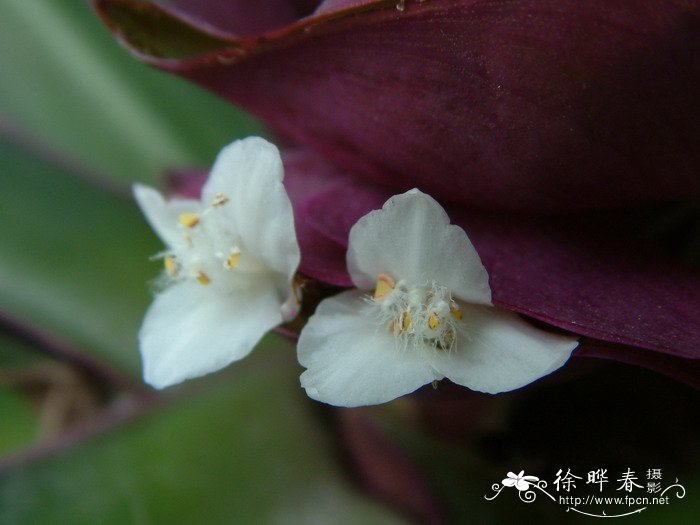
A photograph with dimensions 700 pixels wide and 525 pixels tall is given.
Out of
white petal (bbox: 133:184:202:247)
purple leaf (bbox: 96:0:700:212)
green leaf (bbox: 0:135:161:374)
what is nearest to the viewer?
purple leaf (bbox: 96:0:700:212)

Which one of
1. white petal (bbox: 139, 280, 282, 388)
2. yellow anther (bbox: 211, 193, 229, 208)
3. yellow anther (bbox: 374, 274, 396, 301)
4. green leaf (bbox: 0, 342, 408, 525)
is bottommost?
green leaf (bbox: 0, 342, 408, 525)

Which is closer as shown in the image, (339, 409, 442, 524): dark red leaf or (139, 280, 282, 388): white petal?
(139, 280, 282, 388): white petal

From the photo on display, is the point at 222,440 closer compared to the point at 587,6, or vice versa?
the point at 587,6

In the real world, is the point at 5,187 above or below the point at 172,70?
below

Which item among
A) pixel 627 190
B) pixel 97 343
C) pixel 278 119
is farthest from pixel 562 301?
pixel 97 343

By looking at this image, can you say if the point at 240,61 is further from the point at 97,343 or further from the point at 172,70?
the point at 97,343

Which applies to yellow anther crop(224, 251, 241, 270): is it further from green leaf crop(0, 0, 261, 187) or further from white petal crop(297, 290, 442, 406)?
green leaf crop(0, 0, 261, 187)

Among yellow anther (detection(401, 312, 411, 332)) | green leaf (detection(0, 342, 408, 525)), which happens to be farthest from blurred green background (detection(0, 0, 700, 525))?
yellow anther (detection(401, 312, 411, 332))
